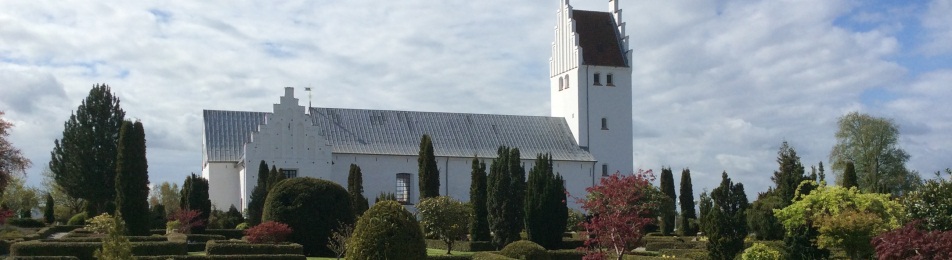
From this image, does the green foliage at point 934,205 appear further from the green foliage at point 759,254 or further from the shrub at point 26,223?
the shrub at point 26,223

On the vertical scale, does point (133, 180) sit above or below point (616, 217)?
above

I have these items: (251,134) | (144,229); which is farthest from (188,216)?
(251,134)

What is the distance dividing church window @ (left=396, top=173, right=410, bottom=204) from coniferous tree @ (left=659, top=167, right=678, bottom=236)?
13.9 metres

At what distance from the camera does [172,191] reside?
66.3m

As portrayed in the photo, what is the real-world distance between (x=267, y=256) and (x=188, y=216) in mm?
14152

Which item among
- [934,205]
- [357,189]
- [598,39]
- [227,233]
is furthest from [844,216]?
[598,39]

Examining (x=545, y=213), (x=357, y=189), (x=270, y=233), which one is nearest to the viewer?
(x=270, y=233)

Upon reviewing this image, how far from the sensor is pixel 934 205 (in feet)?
81.4

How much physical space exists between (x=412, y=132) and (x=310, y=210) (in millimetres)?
27373

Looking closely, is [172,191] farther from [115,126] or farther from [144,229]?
[144,229]

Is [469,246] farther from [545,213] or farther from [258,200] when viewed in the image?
[258,200]

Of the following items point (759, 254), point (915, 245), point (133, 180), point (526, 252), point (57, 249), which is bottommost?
point (526, 252)

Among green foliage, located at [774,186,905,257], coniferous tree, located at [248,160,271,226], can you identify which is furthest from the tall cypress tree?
green foliage, located at [774,186,905,257]

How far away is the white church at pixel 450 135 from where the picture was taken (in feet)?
171
